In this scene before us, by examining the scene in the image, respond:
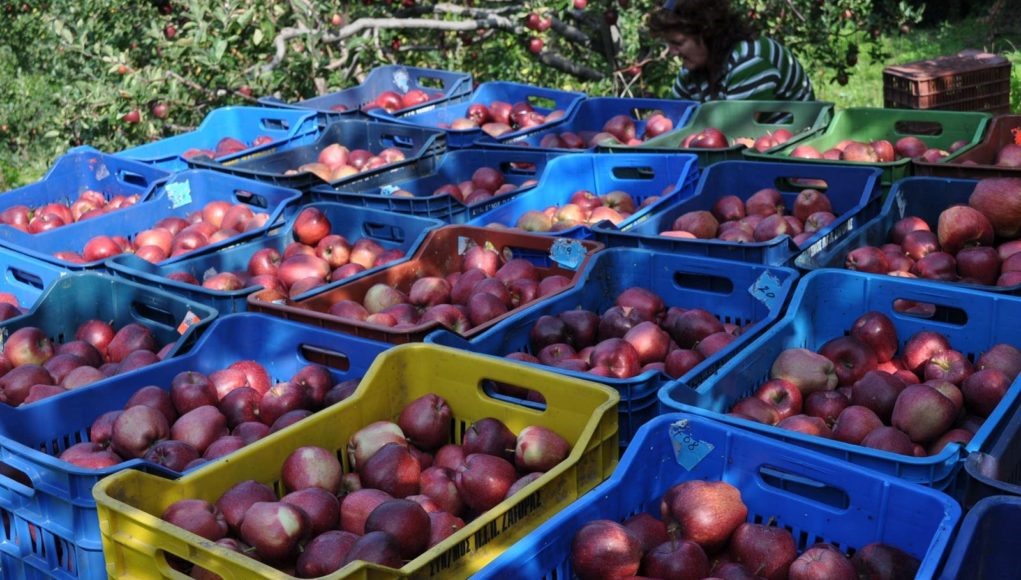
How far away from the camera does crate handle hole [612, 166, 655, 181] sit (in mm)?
4578

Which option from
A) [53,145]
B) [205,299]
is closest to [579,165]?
[205,299]

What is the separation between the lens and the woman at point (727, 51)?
5637mm

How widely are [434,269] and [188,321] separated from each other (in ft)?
2.95

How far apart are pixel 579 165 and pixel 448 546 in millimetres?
2931

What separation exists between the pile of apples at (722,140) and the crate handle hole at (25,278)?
2.63m

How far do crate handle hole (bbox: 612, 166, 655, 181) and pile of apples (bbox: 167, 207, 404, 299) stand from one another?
3.63ft

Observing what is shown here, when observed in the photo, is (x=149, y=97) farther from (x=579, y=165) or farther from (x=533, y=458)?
(x=533, y=458)

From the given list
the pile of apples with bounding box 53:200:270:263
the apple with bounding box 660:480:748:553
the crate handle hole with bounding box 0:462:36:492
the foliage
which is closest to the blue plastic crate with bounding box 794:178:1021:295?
the apple with bounding box 660:480:748:553

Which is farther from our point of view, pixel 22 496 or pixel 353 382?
pixel 353 382

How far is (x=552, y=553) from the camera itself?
1929 mm

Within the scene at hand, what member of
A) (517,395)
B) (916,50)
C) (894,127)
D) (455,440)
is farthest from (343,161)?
(916,50)

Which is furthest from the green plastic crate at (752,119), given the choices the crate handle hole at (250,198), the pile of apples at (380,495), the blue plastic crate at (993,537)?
the blue plastic crate at (993,537)

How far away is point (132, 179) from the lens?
5.28 meters

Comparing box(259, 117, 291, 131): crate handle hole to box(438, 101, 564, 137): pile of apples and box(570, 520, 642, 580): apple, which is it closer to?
box(438, 101, 564, 137): pile of apples
